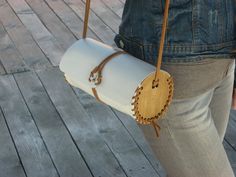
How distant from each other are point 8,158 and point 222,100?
1.07 m

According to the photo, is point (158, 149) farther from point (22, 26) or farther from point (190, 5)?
point (22, 26)

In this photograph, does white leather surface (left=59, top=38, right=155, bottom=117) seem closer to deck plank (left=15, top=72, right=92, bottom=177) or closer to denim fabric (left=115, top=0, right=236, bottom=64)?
denim fabric (left=115, top=0, right=236, bottom=64)

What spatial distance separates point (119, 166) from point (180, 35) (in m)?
1.10

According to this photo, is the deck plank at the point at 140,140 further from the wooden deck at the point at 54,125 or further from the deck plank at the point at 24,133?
the deck plank at the point at 24,133

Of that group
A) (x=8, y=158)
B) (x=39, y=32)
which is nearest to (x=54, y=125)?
(x=8, y=158)

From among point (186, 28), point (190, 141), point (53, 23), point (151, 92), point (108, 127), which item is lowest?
point (53, 23)

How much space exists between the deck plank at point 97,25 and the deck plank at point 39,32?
0.90ft

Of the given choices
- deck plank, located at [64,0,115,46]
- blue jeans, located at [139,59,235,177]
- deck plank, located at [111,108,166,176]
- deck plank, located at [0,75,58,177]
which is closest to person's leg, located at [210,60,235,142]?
blue jeans, located at [139,59,235,177]

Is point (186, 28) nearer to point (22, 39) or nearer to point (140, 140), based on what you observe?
point (140, 140)

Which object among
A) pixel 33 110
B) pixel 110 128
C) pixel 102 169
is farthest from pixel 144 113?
pixel 33 110

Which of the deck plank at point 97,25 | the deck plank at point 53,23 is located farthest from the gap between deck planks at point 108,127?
the deck plank at point 97,25

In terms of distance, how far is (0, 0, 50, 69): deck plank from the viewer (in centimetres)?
270

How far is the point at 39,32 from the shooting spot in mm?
3066

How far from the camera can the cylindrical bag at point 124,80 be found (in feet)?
3.09
